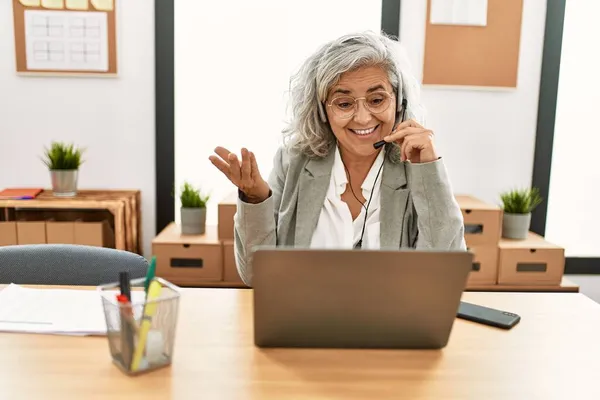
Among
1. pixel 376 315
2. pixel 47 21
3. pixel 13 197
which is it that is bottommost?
pixel 13 197

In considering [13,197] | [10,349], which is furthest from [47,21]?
[10,349]

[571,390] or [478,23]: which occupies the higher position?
[478,23]

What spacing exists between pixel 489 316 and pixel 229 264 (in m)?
1.80

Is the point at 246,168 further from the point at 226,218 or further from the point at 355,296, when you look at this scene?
the point at 226,218

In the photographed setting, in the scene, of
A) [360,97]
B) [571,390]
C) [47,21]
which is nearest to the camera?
[571,390]

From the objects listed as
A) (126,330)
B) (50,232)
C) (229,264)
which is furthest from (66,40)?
(126,330)

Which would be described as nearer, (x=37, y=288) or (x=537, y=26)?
(x=37, y=288)

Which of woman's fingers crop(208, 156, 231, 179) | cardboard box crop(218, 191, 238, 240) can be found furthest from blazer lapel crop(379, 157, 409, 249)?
cardboard box crop(218, 191, 238, 240)

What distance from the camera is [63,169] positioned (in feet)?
9.42

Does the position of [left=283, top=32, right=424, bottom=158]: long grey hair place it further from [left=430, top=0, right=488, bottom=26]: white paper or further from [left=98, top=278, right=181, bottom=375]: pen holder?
[left=430, top=0, right=488, bottom=26]: white paper

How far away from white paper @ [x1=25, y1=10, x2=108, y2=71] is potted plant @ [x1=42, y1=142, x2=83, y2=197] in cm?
45

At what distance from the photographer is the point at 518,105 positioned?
3217 mm

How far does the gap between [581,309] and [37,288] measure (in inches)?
46.4

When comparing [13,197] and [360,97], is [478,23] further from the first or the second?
[13,197]
